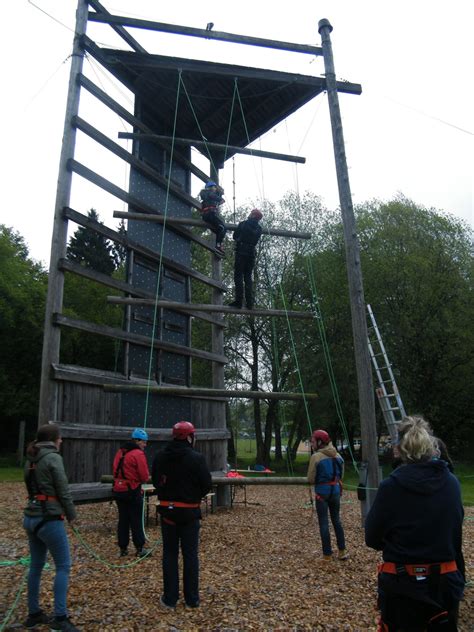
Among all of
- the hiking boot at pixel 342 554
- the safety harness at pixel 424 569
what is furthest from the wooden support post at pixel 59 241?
the safety harness at pixel 424 569

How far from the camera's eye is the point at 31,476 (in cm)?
472

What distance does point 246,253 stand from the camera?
10.5 m

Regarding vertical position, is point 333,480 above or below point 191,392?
below

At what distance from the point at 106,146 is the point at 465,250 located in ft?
77.0

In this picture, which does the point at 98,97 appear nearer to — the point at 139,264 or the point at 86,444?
the point at 139,264

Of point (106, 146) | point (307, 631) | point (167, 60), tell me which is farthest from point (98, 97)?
point (307, 631)

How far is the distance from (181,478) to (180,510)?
289 mm

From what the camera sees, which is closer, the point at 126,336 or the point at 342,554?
the point at 342,554

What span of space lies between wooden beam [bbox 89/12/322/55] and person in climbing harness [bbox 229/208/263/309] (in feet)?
10.5

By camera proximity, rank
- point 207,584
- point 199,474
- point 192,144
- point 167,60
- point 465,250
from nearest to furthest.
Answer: point 199,474 → point 207,584 → point 167,60 → point 192,144 → point 465,250

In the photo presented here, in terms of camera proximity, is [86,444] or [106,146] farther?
[106,146]

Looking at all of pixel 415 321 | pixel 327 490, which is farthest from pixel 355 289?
pixel 415 321

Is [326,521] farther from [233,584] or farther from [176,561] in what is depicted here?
[176,561]

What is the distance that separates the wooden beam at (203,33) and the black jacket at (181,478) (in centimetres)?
814
